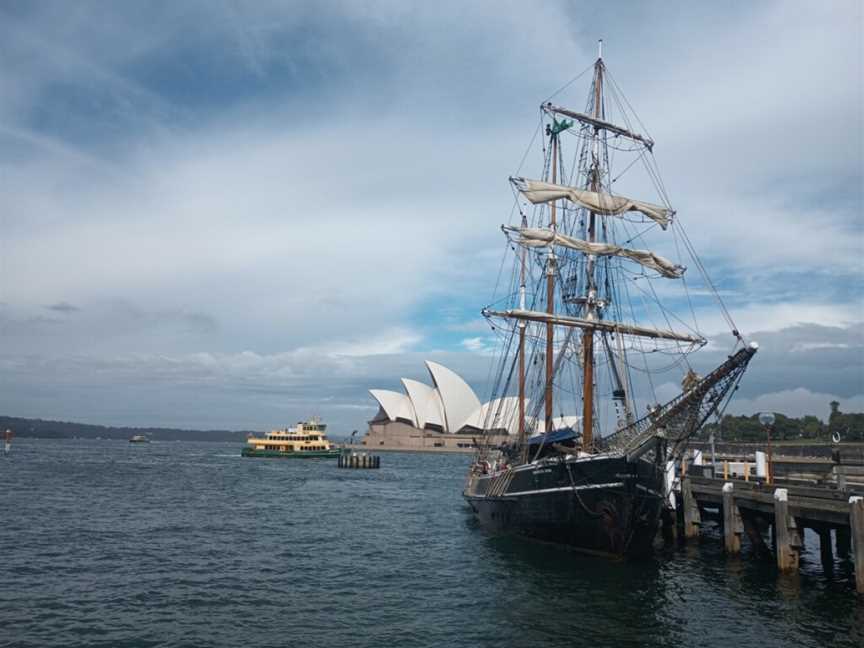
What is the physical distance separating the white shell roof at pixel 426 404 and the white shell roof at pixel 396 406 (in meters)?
2.11

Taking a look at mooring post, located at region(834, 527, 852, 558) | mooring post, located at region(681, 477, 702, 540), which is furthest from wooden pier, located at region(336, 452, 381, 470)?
mooring post, located at region(834, 527, 852, 558)

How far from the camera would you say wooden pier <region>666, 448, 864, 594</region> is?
19.2 metres

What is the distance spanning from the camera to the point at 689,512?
29.2 meters

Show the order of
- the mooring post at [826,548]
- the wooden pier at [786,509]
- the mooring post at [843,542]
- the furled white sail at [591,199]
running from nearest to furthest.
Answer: the wooden pier at [786,509]
the mooring post at [826,548]
the mooring post at [843,542]
the furled white sail at [591,199]

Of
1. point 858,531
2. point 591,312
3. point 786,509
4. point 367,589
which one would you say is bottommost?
point 367,589

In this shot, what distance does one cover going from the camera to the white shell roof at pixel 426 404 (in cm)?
14950

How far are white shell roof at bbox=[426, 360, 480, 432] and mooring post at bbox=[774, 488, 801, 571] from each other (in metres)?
123

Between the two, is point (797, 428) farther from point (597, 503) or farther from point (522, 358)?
point (597, 503)

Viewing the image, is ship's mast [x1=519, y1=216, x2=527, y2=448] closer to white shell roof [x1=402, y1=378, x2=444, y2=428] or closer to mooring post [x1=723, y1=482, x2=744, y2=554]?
mooring post [x1=723, y1=482, x2=744, y2=554]

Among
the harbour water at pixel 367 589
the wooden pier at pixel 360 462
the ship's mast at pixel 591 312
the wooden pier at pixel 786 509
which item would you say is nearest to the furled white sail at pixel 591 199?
the ship's mast at pixel 591 312

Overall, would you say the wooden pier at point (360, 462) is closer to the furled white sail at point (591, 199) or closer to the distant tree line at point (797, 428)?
the distant tree line at point (797, 428)

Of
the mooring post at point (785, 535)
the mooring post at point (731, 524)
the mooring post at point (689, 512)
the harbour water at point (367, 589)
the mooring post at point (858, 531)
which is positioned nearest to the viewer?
the harbour water at point (367, 589)

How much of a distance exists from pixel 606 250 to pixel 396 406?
125m

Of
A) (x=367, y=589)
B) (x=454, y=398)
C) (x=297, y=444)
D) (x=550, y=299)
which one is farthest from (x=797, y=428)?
(x=367, y=589)
